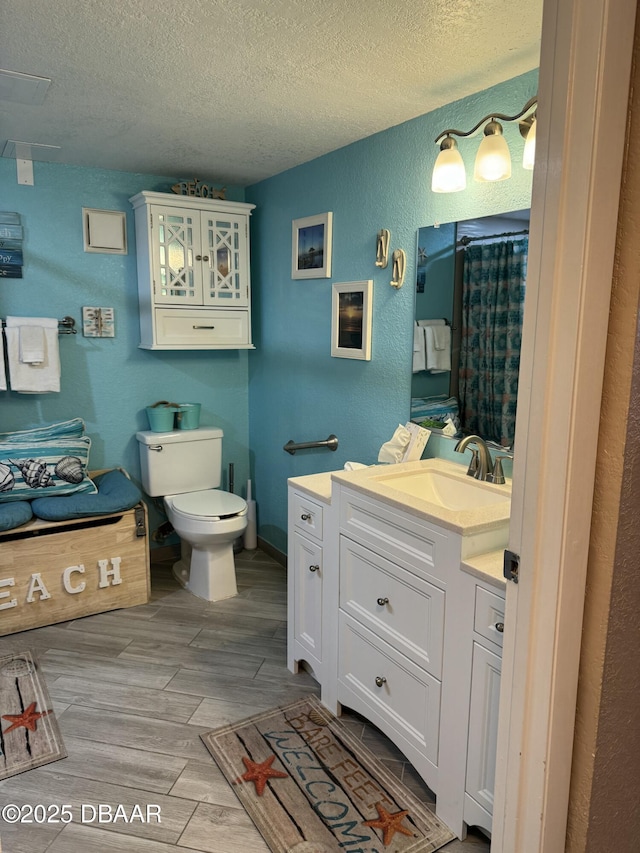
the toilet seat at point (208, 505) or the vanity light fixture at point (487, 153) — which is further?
the toilet seat at point (208, 505)

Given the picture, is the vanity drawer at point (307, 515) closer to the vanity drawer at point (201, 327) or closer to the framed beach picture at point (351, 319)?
the framed beach picture at point (351, 319)

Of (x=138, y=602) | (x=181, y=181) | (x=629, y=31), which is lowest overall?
Answer: (x=138, y=602)

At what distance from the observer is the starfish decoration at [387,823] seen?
1.72m

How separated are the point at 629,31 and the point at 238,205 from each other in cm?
261

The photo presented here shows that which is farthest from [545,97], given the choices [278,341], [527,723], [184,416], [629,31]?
[184,416]

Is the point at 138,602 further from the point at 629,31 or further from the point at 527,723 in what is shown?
the point at 629,31

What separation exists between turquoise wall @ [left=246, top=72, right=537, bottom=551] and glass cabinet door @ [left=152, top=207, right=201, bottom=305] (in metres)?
0.44

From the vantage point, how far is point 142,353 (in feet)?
11.6

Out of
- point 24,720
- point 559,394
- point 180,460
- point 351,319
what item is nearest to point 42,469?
point 180,460

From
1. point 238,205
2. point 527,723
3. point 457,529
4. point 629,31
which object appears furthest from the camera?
point 238,205

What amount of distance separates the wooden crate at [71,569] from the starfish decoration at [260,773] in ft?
4.35

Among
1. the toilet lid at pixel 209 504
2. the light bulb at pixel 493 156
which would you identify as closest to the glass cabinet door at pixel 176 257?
the toilet lid at pixel 209 504

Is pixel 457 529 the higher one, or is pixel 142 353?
pixel 142 353

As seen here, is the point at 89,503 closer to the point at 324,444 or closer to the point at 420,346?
the point at 324,444
